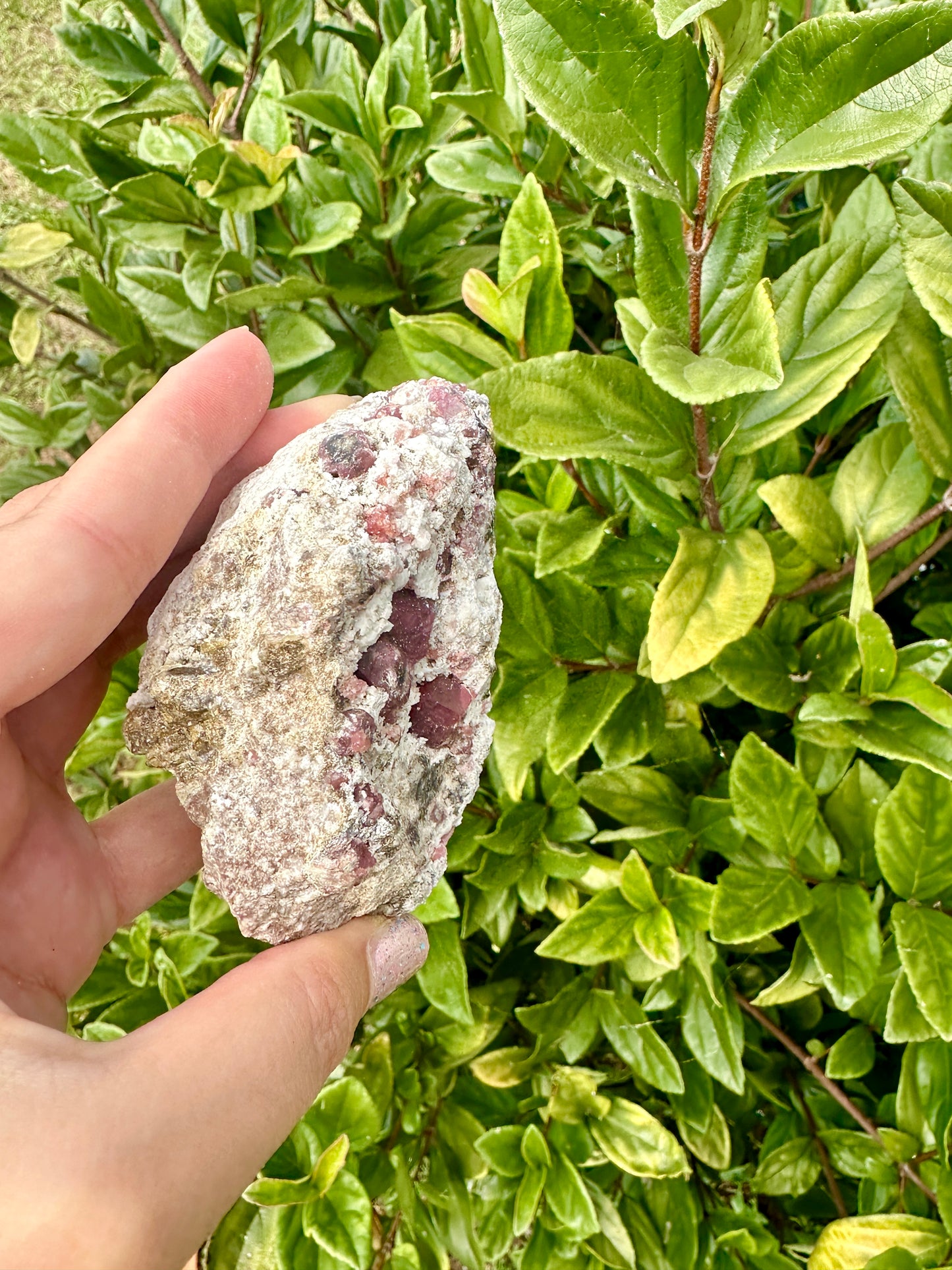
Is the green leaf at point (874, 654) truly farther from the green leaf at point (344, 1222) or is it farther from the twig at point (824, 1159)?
the green leaf at point (344, 1222)

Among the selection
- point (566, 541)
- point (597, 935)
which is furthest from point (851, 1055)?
point (566, 541)

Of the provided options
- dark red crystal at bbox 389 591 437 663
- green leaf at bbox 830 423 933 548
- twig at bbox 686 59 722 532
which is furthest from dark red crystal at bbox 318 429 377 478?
green leaf at bbox 830 423 933 548

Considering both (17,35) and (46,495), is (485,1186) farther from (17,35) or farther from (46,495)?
(17,35)

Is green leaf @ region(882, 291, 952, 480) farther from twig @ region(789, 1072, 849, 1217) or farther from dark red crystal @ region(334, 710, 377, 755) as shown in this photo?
twig @ region(789, 1072, 849, 1217)

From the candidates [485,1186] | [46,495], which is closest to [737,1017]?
[485,1186]

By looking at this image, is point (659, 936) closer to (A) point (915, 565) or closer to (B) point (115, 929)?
(A) point (915, 565)

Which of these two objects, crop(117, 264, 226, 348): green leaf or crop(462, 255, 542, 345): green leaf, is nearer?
crop(462, 255, 542, 345): green leaf
